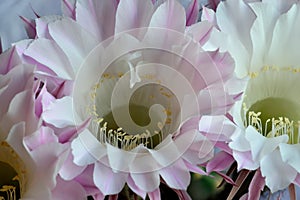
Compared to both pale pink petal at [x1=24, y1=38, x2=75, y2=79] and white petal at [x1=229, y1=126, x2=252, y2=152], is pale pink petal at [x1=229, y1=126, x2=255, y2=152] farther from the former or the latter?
pale pink petal at [x1=24, y1=38, x2=75, y2=79]

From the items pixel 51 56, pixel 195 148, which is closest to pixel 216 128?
pixel 195 148

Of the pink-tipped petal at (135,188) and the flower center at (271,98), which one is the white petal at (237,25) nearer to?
the flower center at (271,98)

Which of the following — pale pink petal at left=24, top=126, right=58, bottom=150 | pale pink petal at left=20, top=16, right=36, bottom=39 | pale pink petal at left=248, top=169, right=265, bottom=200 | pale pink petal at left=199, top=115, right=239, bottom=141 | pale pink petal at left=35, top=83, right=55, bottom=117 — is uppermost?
pale pink petal at left=20, top=16, right=36, bottom=39

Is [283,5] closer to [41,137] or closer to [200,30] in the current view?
[200,30]

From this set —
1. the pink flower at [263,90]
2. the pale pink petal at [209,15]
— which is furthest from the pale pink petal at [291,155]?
the pale pink petal at [209,15]

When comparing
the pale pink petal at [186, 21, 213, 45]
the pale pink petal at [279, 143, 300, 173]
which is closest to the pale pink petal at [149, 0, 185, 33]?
the pale pink petal at [186, 21, 213, 45]

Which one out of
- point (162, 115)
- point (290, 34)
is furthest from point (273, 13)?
point (162, 115)

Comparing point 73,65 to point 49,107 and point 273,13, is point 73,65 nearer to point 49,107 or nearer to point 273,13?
point 49,107
